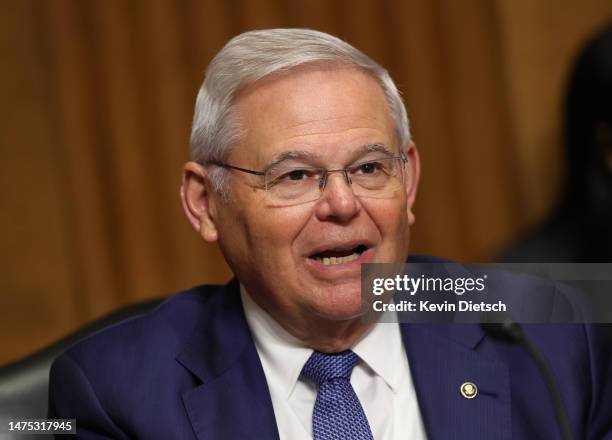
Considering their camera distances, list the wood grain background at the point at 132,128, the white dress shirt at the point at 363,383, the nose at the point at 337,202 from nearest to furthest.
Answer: the nose at the point at 337,202
the white dress shirt at the point at 363,383
the wood grain background at the point at 132,128

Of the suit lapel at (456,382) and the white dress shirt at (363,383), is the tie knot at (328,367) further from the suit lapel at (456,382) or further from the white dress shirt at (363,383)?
the suit lapel at (456,382)

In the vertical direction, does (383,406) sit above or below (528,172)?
below

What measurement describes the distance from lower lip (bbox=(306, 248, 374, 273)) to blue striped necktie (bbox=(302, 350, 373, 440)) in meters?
0.23

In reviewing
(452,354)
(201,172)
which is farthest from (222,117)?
(452,354)

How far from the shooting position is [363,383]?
201cm

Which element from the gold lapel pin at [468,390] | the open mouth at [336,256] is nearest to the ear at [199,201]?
the open mouth at [336,256]

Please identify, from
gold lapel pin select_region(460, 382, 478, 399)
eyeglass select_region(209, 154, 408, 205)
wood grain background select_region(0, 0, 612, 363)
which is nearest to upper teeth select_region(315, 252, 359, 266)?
eyeglass select_region(209, 154, 408, 205)

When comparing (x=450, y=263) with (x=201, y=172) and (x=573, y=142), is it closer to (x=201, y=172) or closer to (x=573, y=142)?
(x=201, y=172)

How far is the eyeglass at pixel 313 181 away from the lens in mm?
1903

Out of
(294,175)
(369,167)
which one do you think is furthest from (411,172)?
(294,175)

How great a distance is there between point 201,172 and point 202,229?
12cm

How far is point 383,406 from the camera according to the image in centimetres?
198

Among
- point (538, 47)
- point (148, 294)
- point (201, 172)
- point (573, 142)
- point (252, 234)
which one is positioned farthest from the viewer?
point (538, 47)

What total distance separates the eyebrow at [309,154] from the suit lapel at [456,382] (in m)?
0.40
